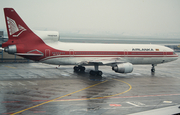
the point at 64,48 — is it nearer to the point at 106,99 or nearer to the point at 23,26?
the point at 23,26

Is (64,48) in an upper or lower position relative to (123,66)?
upper

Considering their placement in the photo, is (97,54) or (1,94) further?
(97,54)

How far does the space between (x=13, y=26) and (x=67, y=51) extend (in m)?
9.69

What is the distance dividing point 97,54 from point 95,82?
346 inches

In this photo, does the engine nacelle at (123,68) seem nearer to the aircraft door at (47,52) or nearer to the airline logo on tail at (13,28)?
the aircraft door at (47,52)

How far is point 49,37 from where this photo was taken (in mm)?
37469

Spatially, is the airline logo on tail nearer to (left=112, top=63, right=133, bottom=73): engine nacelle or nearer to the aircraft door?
the aircraft door

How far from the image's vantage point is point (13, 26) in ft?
115

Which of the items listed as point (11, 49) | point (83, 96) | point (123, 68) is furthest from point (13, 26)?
point (123, 68)

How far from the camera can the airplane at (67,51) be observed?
35219 mm

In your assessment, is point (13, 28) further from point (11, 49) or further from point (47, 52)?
point (47, 52)

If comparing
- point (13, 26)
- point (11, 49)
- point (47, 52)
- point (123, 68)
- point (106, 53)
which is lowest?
point (123, 68)

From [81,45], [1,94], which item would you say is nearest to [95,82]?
[81,45]

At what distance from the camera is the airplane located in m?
35.2
